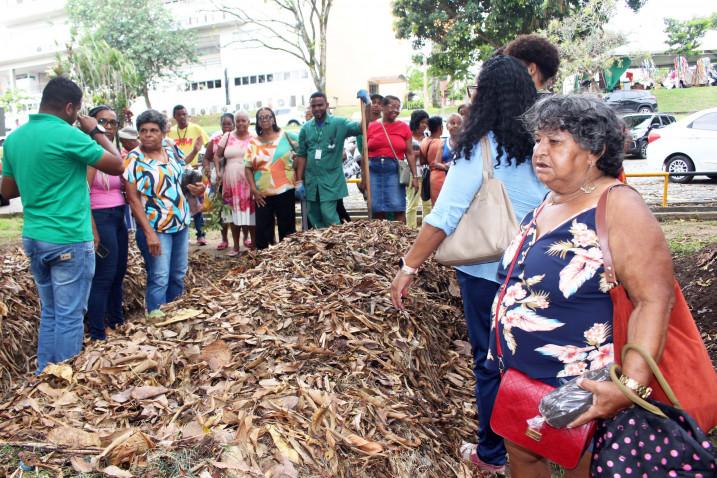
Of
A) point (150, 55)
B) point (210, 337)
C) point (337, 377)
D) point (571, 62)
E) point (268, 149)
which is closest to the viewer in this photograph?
point (337, 377)

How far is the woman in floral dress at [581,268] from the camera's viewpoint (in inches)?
79.0

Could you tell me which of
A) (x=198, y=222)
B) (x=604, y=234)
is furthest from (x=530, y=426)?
(x=198, y=222)

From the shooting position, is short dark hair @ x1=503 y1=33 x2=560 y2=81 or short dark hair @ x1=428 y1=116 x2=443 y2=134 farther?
short dark hair @ x1=428 y1=116 x2=443 y2=134

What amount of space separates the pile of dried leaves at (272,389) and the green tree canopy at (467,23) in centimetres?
2217

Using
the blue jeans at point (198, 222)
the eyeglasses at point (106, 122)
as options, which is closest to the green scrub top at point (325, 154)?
the blue jeans at point (198, 222)

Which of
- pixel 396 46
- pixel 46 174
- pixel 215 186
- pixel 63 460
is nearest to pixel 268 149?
pixel 215 186

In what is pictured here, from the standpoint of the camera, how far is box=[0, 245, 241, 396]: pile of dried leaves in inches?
203

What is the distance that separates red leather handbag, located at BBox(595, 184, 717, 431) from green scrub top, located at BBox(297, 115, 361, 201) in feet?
18.9

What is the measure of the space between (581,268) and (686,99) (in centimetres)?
4208

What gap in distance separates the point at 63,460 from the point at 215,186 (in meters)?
6.52

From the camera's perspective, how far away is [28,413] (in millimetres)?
3127

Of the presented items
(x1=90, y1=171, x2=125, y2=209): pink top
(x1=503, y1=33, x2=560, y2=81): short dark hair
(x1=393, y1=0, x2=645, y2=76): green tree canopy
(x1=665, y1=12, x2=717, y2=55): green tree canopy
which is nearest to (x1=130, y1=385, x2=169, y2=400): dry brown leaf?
(x1=90, y1=171, x2=125, y2=209): pink top

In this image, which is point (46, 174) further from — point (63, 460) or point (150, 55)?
point (150, 55)

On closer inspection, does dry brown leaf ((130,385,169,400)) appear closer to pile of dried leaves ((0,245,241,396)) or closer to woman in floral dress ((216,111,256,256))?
pile of dried leaves ((0,245,241,396))
